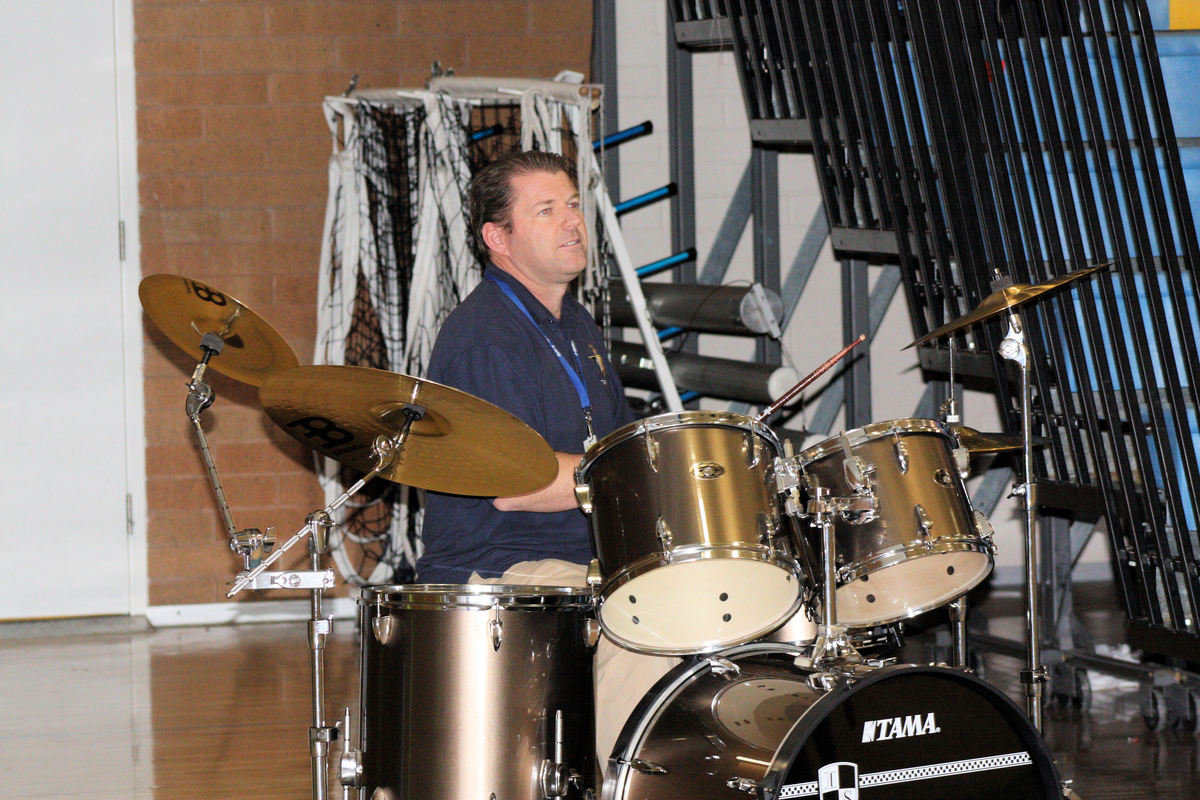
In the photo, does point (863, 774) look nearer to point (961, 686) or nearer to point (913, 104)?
point (961, 686)

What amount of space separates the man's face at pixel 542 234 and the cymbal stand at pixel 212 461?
71 centimetres

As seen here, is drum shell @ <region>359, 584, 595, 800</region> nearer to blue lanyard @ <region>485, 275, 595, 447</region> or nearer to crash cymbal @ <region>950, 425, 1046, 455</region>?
blue lanyard @ <region>485, 275, 595, 447</region>

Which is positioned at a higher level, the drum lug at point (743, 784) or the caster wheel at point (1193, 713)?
the drum lug at point (743, 784)

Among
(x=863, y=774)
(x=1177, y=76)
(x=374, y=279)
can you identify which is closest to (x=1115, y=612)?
(x=1177, y=76)

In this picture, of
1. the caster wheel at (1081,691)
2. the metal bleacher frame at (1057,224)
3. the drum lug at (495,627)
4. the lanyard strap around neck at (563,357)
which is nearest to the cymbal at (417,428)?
the drum lug at (495,627)

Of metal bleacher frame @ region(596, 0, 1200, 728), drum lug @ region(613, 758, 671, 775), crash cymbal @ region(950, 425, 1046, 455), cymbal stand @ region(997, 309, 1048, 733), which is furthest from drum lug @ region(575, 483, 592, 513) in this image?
metal bleacher frame @ region(596, 0, 1200, 728)

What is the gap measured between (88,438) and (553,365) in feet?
10.5

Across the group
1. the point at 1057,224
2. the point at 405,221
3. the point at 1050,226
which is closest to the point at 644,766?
the point at 1050,226

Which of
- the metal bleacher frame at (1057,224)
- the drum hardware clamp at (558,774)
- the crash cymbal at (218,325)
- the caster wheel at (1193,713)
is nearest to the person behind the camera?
the drum hardware clamp at (558,774)

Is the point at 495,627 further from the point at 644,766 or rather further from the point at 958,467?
the point at 958,467

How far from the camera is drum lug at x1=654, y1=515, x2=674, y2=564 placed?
93.0 inches

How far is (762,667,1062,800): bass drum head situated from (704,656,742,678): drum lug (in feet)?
0.82

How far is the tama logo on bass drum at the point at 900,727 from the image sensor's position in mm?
2320

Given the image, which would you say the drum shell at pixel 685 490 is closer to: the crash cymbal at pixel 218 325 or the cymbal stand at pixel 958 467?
the cymbal stand at pixel 958 467
